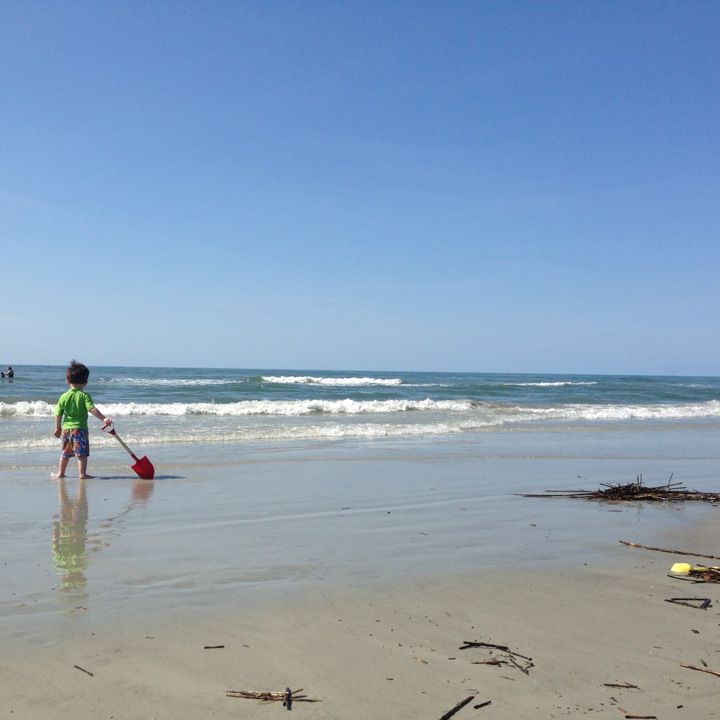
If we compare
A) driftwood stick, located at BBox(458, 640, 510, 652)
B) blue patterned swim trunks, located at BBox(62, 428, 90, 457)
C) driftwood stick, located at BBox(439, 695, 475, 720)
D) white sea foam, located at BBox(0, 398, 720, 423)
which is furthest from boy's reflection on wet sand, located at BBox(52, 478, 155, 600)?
white sea foam, located at BBox(0, 398, 720, 423)

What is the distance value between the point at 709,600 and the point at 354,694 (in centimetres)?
243

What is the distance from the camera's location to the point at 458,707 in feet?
9.21

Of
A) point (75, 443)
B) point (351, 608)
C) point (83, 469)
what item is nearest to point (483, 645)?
point (351, 608)

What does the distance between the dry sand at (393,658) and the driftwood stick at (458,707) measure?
0.06ft

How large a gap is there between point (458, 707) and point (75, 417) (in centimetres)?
768

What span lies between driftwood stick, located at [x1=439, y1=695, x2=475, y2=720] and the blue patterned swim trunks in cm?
736

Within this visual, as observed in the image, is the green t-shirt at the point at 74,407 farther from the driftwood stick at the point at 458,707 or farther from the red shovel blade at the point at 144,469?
the driftwood stick at the point at 458,707

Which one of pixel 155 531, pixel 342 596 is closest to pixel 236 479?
pixel 155 531

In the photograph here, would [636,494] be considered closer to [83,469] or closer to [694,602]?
[694,602]

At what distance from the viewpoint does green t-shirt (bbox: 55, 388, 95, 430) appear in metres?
9.23

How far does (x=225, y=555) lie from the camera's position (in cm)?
511

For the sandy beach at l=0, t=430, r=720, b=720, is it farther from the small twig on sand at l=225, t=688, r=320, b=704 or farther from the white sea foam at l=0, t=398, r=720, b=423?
the white sea foam at l=0, t=398, r=720, b=423

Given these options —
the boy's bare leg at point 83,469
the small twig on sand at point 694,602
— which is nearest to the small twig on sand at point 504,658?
the small twig on sand at point 694,602

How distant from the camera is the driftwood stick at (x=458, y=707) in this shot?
275 centimetres
